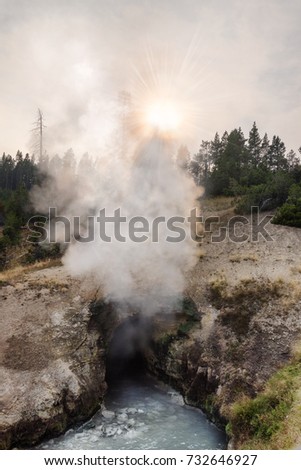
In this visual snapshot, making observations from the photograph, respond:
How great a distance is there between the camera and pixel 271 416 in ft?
42.3

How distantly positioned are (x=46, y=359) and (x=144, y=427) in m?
4.96

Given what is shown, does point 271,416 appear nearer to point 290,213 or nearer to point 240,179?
point 290,213

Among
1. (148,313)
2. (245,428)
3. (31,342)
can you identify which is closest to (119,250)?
(148,313)

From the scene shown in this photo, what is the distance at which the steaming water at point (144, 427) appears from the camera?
14.2 meters

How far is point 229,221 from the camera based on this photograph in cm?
3089

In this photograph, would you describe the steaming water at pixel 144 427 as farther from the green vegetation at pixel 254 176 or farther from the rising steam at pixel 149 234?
the green vegetation at pixel 254 176

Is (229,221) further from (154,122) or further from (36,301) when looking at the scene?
(36,301)

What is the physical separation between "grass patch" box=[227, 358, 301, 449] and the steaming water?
1.45 metres

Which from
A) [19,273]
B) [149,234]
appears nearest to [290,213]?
[149,234]

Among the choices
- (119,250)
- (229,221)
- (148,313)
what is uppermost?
(229,221)

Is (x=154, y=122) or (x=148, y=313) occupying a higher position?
(x=154, y=122)

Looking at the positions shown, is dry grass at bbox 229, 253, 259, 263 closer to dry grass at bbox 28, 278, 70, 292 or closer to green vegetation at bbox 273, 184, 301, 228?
green vegetation at bbox 273, 184, 301, 228

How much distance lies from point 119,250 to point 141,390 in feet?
24.4

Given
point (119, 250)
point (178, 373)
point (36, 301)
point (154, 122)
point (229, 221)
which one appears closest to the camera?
point (178, 373)
